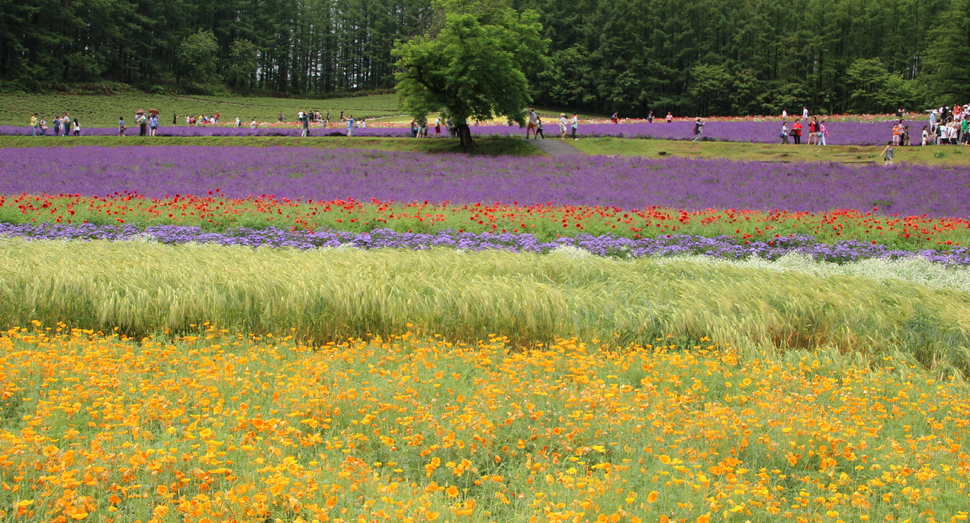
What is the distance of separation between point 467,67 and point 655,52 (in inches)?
2088

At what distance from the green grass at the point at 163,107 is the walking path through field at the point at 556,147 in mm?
22527

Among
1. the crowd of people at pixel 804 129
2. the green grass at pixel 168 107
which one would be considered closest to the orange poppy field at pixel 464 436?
the crowd of people at pixel 804 129

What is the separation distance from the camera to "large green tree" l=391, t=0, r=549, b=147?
33.8 metres

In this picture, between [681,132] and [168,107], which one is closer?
[681,132]

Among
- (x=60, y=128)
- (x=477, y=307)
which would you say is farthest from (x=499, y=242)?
(x=60, y=128)

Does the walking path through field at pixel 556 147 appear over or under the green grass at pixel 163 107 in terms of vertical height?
under

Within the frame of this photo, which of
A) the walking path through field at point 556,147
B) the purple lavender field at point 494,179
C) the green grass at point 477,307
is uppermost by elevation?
the walking path through field at point 556,147

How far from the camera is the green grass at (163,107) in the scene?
56.2m

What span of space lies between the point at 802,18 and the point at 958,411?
290ft

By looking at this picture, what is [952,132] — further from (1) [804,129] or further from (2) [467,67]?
(2) [467,67]

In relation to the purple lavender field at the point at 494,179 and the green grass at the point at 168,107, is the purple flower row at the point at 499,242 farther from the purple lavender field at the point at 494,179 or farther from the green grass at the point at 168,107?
the green grass at the point at 168,107

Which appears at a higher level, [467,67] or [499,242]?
[467,67]

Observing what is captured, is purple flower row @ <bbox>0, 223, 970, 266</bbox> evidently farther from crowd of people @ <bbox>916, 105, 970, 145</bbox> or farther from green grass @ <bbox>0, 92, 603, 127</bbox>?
green grass @ <bbox>0, 92, 603, 127</bbox>

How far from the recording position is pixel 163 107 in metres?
66.1
